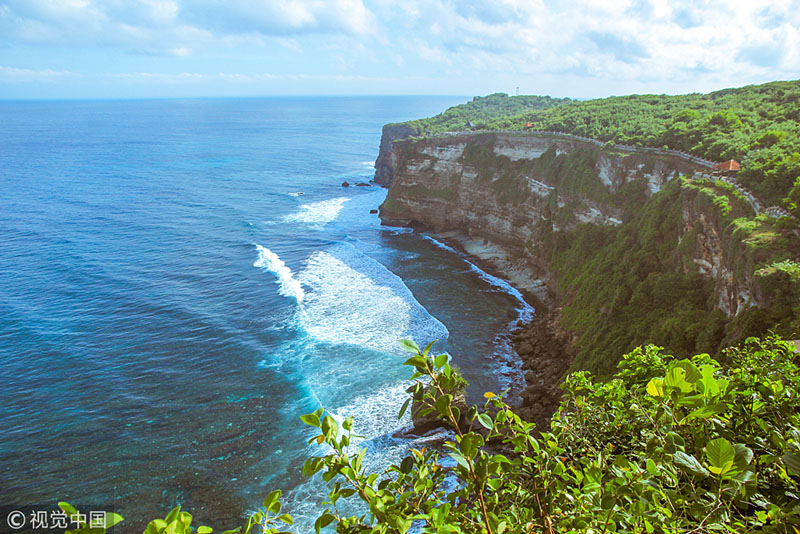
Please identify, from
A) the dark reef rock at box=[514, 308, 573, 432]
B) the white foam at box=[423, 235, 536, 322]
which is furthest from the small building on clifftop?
the white foam at box=[423, 235, 536, 322]

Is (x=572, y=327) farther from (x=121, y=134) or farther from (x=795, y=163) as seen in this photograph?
(x=121, y=134)

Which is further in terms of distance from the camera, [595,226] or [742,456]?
[595,226]

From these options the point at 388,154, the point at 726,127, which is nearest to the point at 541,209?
the point at 726,127

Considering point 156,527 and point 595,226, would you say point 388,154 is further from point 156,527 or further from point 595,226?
point 156,527

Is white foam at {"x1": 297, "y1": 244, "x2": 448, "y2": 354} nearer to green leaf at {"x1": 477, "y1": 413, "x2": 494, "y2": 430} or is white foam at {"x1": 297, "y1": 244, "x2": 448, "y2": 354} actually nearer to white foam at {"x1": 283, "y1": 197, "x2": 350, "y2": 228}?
white foam at {"x1": 283, "y1": 197, "x2": 350, "y2": 228}

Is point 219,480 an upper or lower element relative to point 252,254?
lower

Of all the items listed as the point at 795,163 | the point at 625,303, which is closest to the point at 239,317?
the point at 625,303
